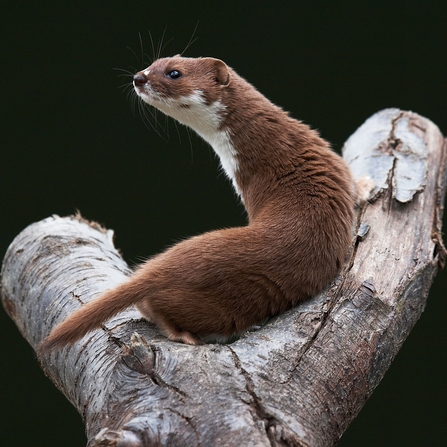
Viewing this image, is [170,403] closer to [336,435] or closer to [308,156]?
[336,435]

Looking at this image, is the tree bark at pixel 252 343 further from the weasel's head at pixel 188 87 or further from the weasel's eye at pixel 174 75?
the weasel's eye at pixel 174 75

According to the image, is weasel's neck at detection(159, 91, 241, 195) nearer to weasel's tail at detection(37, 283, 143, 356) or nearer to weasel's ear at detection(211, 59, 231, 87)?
weasel's ear at detection(211, 59, 231, 87)

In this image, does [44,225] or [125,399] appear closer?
[125,399]

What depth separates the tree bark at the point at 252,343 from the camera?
2.84m

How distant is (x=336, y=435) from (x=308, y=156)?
1534 millimetres

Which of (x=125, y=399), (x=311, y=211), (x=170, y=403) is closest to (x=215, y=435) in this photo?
(x=170, y=403)

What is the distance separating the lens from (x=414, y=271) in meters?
3.95

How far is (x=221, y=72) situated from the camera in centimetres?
405

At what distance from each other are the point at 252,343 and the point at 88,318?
0.78 meters

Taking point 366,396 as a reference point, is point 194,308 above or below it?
above

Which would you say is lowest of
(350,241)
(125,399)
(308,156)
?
(125,399)

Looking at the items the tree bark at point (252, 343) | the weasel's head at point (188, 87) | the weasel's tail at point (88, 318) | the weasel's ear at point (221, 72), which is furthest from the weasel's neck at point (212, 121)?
the weasel's tail at point (88, 318)

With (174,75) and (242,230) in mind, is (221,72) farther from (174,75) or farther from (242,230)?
(242,230)

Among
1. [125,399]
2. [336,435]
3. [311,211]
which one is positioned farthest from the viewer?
[311,211]
